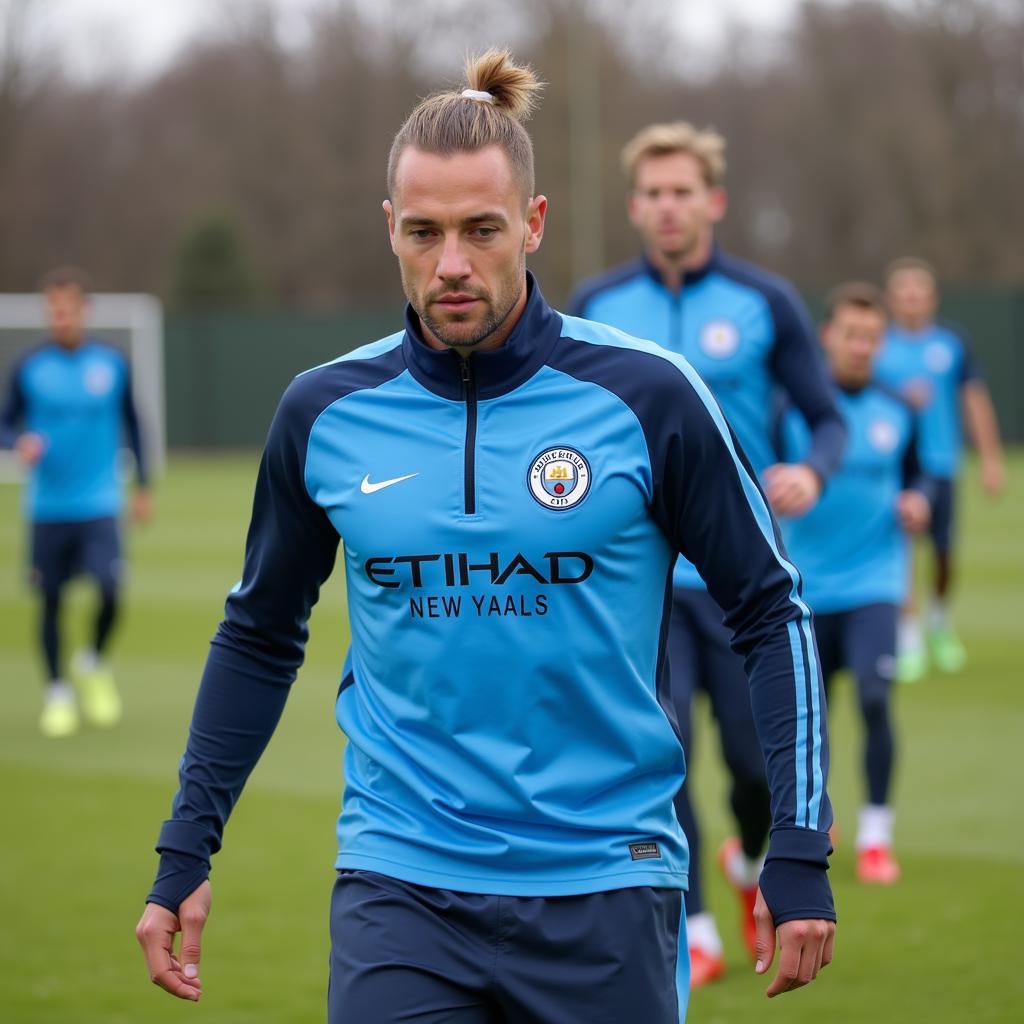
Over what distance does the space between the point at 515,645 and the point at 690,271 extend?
11.1 feet

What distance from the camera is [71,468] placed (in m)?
11.2

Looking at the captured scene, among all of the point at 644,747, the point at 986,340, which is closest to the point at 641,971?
the point at 644,747

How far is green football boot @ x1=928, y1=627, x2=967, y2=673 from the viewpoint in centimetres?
1248

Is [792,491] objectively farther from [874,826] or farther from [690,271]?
[874,826]

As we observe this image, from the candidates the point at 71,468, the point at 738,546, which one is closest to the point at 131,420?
the point at 71,468

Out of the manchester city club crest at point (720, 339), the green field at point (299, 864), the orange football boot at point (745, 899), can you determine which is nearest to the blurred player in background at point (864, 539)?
the green field at point (299, 864)

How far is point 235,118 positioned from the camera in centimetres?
5328

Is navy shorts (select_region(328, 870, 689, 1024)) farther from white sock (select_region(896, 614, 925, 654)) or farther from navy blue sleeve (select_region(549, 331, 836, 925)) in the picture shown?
white sock (select_region(896, 614, 925, 654))

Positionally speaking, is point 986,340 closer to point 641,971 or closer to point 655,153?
point 655,153

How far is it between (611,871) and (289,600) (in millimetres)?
820

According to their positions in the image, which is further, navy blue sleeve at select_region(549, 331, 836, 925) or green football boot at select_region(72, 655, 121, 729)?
green football boot at select_region(72, 655, 121, 729)

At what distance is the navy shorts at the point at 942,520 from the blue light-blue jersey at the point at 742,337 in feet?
23.3

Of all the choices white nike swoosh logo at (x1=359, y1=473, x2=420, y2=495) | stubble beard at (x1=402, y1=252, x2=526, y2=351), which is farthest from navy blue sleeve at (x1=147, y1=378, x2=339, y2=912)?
stubble beard at (x1=402, y1=252, x2=526, y2=351)

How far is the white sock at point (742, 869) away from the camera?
619 cm
